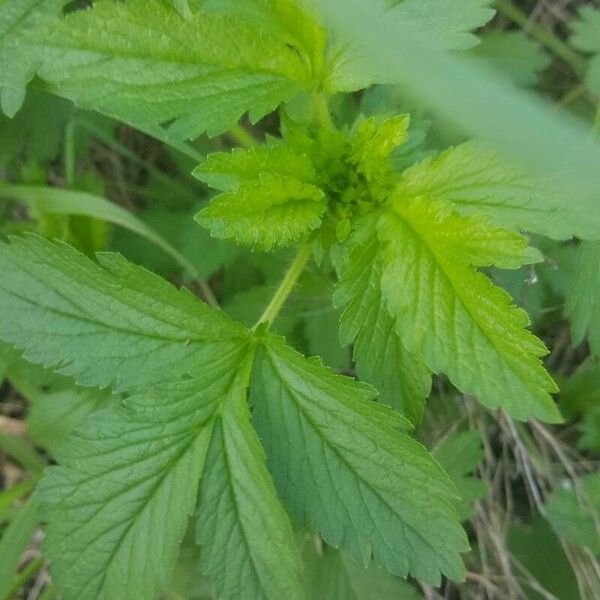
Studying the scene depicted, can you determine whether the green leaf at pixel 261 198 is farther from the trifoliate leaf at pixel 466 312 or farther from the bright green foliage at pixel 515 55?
the bright green foliage at pixel 515 55

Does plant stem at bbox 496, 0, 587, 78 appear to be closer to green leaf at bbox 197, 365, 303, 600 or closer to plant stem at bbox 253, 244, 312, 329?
plant stem at bbox 253, 244, 312, 329

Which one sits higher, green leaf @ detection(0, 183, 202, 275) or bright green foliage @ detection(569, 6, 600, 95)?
bright green foliage @ detection(569, 6, 600, 95)

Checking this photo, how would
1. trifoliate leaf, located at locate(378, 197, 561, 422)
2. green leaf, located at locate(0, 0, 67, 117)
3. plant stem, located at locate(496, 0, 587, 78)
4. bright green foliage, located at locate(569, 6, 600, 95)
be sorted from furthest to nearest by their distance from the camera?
plant stem, located at locate(496, 0, 587, 78) < bright green foliage, located at locate(569, 6, 600, 95) < green leaf, located at locate(0, 0, 67, 117) < trifoliate leaf, located at locate(378, 197, 561, 422)

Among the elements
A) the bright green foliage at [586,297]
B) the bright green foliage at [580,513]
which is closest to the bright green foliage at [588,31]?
the bright green foliage at [586,297]

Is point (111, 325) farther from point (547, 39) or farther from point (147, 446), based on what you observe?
point (547, 39)

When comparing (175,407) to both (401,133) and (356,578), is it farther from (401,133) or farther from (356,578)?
(356,578)

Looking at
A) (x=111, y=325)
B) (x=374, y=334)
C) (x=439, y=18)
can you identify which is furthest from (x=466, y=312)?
(x=111, y=325)

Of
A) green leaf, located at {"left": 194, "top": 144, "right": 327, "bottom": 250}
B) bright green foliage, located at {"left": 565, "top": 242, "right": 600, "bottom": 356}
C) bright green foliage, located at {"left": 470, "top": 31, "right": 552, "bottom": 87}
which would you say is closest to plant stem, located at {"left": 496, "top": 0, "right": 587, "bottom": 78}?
bright green foliage, located at {"left": 470, "top": 31, "right": 552, "bottom": 87}
